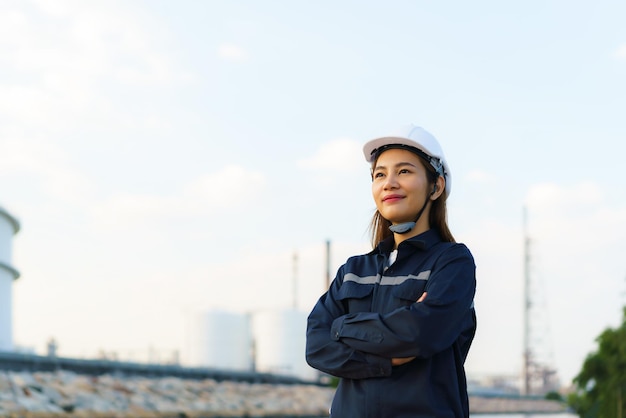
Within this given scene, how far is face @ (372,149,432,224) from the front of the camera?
244 cm

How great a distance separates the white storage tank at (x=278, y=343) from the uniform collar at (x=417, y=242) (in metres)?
34.1

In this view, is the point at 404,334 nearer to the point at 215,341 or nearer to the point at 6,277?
the point at 6,277

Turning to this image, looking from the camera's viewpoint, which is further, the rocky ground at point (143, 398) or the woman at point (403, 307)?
the rocky ground at point (143, 398)

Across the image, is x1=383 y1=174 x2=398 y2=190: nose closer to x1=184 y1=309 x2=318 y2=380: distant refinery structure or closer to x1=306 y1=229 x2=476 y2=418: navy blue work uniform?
x1=306 y1=229 x2=476 y2=418: navy blue work uniform

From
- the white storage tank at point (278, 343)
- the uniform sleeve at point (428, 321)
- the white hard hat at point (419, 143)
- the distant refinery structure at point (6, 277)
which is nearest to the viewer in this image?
the uniform sleeve at point (428, 321)

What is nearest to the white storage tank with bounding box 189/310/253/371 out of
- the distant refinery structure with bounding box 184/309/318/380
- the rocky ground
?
the distant refinery structure with bounding box 184/309/318/380

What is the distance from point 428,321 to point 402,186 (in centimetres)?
41

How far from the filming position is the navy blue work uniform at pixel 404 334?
7.34 feet

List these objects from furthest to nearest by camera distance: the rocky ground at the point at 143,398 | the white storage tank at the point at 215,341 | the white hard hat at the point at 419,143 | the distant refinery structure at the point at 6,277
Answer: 1. the white storage tank at the point at 215,341
2. the distant refinery structure at the point at 6,277
3. the rocky ground at the point at 143,398
4. the white hard hat at the point at 419,143

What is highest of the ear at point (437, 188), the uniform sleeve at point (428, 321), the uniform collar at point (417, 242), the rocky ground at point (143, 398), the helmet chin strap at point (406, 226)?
the ear at point (437, 188)

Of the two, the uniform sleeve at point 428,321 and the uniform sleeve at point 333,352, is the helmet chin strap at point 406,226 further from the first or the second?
the uniform sleeve at point 333,352

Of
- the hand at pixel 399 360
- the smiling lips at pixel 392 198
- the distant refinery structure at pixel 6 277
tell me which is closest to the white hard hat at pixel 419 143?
the smiling lips at pixel 392 198

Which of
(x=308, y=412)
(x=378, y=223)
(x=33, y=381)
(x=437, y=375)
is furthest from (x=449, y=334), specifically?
(x=308, y=412)

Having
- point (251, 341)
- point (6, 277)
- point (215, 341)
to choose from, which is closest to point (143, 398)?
point (6, 277)
